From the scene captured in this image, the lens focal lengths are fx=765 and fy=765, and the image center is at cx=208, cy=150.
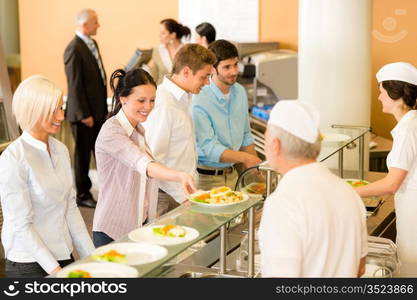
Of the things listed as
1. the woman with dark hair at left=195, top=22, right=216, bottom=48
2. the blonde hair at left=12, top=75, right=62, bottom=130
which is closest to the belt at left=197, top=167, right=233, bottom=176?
the blonde hair at left=12, top=75, right=62, bottom=130

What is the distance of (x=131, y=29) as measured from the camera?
309 inches

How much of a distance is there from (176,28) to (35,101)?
4.23 metres

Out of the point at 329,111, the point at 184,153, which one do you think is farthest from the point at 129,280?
the point at 329,111

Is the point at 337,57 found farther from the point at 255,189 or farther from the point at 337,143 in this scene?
the point at 255,189

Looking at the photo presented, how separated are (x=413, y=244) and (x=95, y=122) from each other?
370cm

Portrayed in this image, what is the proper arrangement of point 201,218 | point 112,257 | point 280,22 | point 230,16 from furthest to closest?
point 230,16
point 280,22
point 201,218
point 112,257

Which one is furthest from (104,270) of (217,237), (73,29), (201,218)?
(73,29)

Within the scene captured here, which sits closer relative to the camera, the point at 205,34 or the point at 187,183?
the point at 187,183

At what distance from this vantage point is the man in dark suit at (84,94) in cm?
626

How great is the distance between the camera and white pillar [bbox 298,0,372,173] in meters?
4.76

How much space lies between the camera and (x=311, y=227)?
6.73ft

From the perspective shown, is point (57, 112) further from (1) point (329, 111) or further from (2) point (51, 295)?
(1) point (329, 111)

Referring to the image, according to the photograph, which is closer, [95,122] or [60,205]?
[60,205]

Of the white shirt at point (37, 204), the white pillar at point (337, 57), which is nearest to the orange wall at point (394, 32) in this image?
the white pillar at point (337, 57)
